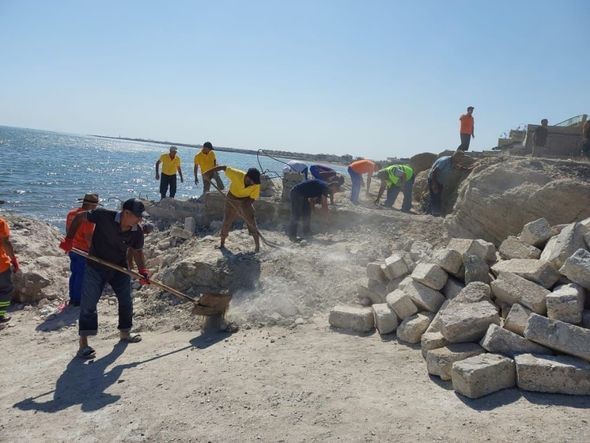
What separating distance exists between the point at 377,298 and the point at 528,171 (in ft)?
10.5

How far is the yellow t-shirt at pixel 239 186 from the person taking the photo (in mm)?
6578

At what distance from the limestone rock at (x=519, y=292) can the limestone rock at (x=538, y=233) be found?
821 mm

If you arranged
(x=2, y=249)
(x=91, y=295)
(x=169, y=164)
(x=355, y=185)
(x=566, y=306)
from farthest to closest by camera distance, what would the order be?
(x=169, y=164)
(x=355, y=185)
(x=2, y=249)
(x=91, y=295)
(x=566, y=306)

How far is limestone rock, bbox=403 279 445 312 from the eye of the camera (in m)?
4.36

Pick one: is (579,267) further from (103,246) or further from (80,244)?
(80,244)

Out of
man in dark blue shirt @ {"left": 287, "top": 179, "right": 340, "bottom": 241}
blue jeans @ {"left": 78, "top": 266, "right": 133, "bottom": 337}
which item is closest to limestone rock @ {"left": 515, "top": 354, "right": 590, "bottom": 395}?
blue jeans @ {"left": 78, "top": 266, "right": 133, "bottom": 337}

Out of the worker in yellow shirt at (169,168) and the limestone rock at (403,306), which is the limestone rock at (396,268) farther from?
the worker in yellow shirt at (169,168)

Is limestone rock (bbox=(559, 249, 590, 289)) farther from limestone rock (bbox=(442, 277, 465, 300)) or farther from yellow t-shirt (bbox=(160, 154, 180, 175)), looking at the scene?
yellow t-shirt (bbox=(160, 154, 180, 175))

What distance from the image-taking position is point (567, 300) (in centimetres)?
346

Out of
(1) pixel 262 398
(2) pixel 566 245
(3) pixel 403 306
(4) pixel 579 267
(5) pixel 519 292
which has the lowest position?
(1) pixel 262 398

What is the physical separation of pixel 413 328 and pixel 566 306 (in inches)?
50.4

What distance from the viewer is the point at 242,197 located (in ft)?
22.0

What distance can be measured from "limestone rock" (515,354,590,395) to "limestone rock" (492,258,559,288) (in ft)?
2.56

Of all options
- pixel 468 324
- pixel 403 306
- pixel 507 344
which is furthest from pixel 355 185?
pixel 507 344
